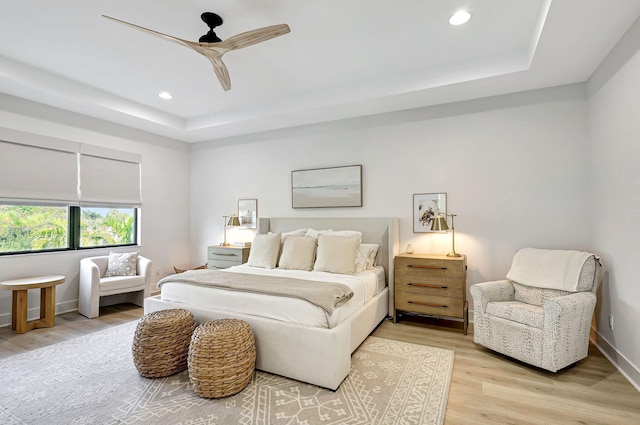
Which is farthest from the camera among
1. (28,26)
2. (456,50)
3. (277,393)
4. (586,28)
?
(456,50)

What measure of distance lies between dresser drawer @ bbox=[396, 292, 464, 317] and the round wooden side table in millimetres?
4082

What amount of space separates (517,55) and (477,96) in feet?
2.12

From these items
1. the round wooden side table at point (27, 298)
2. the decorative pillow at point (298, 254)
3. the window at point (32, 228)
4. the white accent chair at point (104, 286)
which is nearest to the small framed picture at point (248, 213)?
the decorative pillow at point (298, 254)

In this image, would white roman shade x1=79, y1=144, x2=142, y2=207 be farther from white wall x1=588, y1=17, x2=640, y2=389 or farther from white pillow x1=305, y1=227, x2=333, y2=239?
white wall x1=588, y1=17, x2=640, y2=389

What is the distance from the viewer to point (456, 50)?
3035 millimetres

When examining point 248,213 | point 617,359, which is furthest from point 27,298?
point 617,359

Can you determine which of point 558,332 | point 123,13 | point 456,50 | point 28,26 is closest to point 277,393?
point 558,332

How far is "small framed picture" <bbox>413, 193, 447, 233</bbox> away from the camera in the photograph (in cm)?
388

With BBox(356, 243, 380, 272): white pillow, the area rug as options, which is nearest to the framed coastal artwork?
BBox(356, 243, 380, 272): white pillow

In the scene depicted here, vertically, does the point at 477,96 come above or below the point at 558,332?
above

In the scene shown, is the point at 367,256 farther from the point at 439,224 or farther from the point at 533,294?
the point at 533,294

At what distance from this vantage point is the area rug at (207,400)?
6.40 feet

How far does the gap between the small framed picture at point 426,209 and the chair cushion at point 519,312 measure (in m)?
1.29

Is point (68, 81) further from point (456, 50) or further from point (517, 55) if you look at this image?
point (517, 55)
